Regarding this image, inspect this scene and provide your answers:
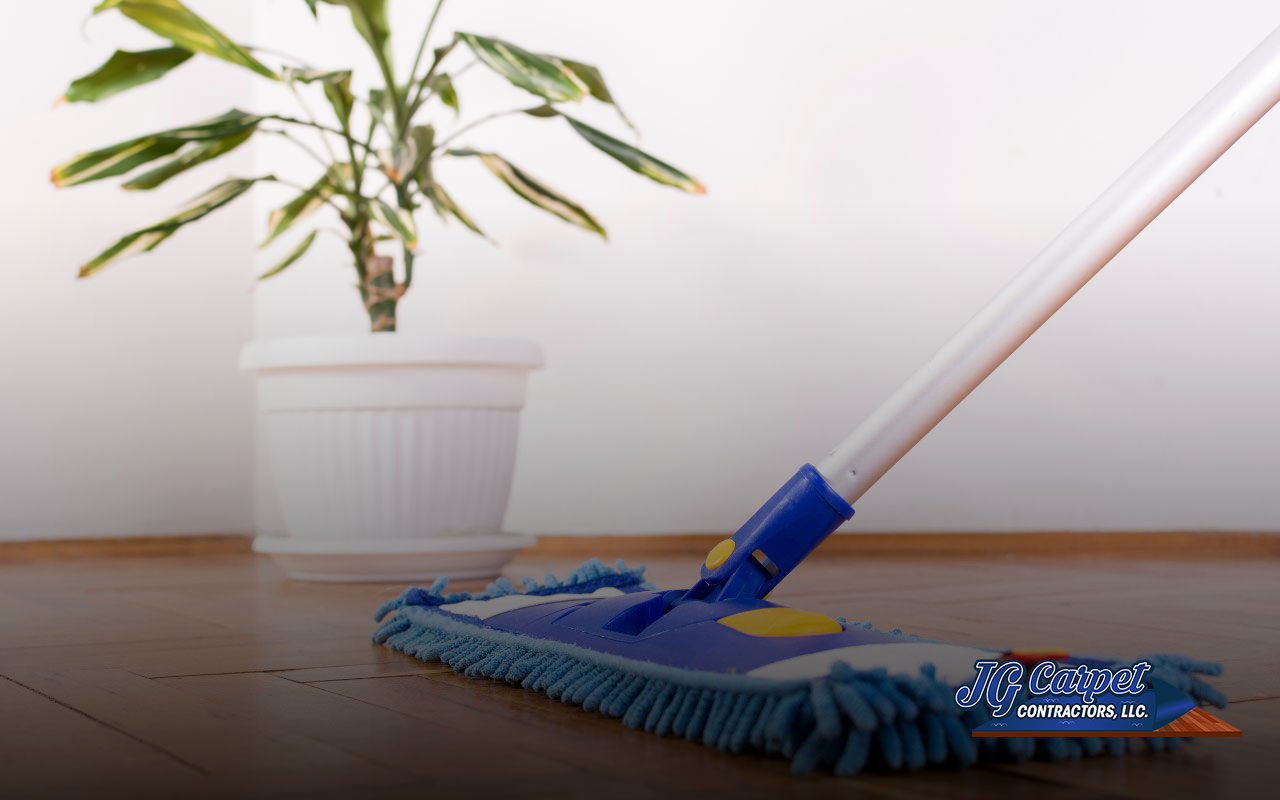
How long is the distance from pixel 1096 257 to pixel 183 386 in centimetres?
179

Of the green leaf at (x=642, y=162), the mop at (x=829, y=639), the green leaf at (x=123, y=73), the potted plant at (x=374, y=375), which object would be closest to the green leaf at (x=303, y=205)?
the potted plant at (x=374, y=375)

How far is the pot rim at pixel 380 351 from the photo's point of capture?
1557 mm

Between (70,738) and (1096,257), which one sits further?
(1096,257)

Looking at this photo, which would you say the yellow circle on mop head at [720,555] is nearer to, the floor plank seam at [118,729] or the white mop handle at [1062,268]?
the white mop handle at [1062,268]

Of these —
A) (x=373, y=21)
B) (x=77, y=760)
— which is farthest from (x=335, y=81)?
(x=77, y=760)

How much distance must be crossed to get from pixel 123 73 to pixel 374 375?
0.47 m

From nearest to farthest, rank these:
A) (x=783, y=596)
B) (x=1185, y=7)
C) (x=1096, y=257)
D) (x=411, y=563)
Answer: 1. (x=1096, y=257)
2. (x=783, y=596)
3. (x=411, y=563)
4. (x=1185, y=7)

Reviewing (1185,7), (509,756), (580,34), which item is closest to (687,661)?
(509,756)

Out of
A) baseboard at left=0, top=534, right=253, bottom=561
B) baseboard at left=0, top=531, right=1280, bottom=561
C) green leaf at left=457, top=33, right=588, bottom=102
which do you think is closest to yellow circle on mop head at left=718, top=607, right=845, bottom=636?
green leaf at left=457, top=33, right=588, bottom=102

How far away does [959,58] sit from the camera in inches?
84.7

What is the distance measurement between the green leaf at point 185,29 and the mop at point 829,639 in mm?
879

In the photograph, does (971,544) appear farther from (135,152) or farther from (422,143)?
(135,152)

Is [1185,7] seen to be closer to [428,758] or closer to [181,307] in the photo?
[181,307]

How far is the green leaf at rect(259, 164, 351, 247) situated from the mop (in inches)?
33.8
